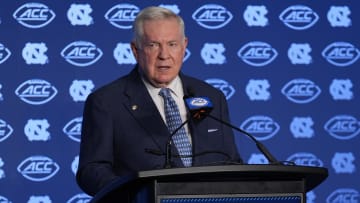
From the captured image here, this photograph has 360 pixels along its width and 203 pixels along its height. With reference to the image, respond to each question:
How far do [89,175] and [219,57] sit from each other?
2.32m

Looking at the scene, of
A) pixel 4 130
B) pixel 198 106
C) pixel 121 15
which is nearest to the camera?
pixel 198 106

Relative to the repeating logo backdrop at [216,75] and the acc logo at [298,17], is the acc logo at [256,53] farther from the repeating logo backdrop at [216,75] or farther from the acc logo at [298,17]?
the acc logo at [298,17]

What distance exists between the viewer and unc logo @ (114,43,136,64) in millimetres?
5012

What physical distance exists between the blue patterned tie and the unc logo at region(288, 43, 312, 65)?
1.98 meters

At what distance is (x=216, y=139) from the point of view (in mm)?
3316

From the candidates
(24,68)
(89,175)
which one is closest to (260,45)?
(24,68)

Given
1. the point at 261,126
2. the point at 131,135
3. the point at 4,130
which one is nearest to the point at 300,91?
the point at 261,126

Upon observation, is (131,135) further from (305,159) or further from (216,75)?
(305,159)

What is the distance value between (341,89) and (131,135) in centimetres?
238

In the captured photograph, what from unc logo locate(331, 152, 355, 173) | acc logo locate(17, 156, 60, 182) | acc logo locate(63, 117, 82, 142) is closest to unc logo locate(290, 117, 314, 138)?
unc logo locate(331, 152, 355, 173)

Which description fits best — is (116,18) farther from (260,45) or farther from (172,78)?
(172,78)

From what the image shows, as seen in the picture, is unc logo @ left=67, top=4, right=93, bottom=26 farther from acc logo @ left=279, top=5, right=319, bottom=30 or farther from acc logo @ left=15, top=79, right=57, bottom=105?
acc logo @ left=279, top=5, right=319, bottom=30

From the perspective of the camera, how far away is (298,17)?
17.0 ft

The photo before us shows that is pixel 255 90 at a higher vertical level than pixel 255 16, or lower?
lower
